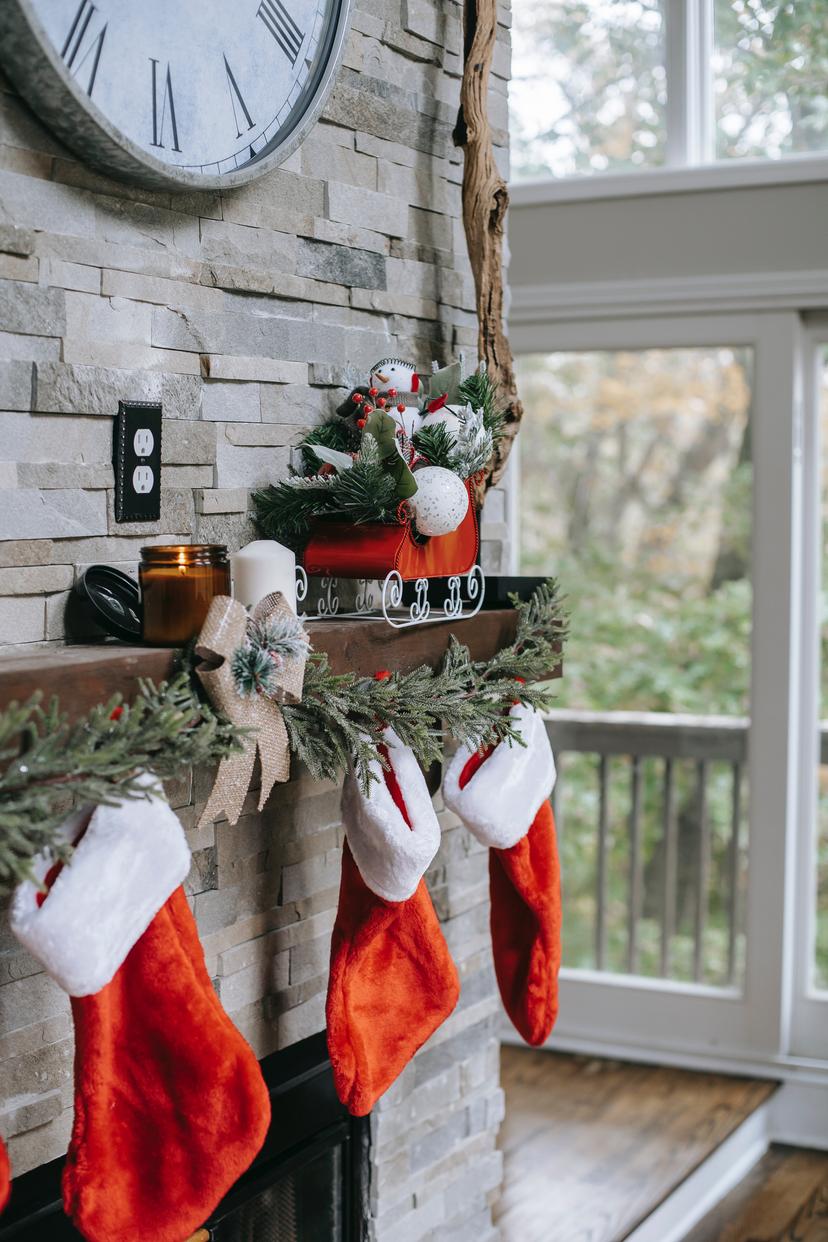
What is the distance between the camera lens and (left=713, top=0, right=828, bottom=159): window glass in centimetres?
292

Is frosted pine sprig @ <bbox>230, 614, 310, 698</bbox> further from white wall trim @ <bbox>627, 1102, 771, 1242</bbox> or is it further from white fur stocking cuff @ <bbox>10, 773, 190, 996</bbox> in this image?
white wall trim @ <bbox>627, 1102, 771, 1242</bbox>

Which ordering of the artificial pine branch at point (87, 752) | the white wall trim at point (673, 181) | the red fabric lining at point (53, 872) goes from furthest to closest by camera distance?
the white wall trim at point (673, 181)
the red fabric lining at point (53, 872)
the artificial pine branch at point (87, 752)

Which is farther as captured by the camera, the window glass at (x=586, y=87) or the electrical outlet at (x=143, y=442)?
the window glass at (x=586, y=87)

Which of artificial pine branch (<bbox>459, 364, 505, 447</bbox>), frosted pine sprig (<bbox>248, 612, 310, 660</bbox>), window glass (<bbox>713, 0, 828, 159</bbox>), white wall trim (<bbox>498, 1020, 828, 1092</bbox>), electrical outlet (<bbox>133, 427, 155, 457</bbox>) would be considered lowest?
white wall trim (<bbox>498, 1020, 828, 1092</bbox>)

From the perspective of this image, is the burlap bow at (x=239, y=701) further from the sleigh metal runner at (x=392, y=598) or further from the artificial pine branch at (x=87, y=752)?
the sleigh metal runner at (x=392, y=598)

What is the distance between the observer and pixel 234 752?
1.24 m

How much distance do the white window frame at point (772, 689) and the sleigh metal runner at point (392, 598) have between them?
1.38 meters

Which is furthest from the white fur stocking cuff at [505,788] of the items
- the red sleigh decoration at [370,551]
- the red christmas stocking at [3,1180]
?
the red christmas stocking at [3,1180]

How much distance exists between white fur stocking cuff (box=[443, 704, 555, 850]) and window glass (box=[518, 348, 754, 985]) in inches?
51.7

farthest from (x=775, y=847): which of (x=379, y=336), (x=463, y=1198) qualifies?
(x=379, y=336)

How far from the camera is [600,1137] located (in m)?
2.81

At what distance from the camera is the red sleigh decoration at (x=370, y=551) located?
153cm

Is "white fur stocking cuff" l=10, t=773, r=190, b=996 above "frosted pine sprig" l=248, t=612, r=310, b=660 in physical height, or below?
below

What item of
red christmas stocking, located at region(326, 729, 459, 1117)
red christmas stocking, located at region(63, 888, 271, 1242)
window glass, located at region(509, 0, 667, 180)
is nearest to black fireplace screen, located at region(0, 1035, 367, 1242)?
red christmas stocking, located at region(326, 729, 459, 1117)
